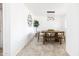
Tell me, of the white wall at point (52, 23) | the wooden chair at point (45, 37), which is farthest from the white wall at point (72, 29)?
the wooden chair at point (45, 37)

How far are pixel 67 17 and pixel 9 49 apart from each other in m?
1.02

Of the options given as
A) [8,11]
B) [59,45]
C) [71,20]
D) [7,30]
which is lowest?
[59,45]

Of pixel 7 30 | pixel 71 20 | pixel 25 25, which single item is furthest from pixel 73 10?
pixel 25 25

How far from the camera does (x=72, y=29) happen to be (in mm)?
1789

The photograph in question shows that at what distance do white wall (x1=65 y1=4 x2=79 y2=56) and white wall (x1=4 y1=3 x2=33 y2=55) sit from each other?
0.68 m

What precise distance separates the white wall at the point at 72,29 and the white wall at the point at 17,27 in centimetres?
68

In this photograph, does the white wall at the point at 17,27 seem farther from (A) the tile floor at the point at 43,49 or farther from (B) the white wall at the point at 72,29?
(B) the white wall at the point at 72,29

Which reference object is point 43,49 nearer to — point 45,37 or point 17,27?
point 45,37

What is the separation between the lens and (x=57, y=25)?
2.01 m

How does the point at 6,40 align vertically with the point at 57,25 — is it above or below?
below

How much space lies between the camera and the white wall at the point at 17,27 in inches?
66.0

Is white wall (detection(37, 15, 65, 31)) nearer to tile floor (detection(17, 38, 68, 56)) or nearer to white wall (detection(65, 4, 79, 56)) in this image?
white wall (detection(65, 4, 79, 56))

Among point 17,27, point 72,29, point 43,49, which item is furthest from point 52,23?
point 17,27

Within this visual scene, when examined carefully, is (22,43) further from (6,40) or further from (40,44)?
(6,40)
